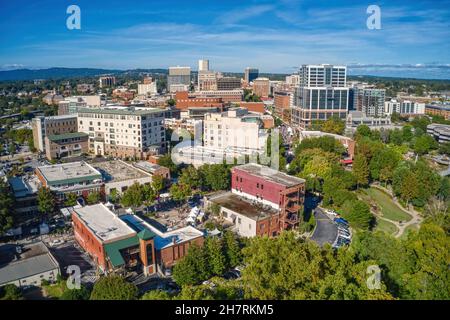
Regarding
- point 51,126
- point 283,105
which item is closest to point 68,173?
point 51,126

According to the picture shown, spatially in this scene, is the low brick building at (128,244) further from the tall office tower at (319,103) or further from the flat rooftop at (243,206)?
the tall office tower at (319,103)

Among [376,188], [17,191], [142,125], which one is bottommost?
[376,188]

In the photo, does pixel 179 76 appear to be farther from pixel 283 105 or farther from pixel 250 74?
pixel 283 105

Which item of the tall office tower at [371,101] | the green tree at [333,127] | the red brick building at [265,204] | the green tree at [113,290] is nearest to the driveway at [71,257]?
the green tree at [113,290]

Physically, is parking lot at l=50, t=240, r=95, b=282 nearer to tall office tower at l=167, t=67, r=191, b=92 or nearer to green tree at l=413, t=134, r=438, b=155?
green tree at l=413, t=134, r=438, b=155

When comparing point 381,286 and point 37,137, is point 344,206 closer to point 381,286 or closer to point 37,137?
point 381,286

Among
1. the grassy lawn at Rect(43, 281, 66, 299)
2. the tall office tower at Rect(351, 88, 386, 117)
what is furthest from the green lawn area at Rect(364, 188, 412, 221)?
the tall office tower at Rect(351, 88, 386, 117)

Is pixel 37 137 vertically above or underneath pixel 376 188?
above
